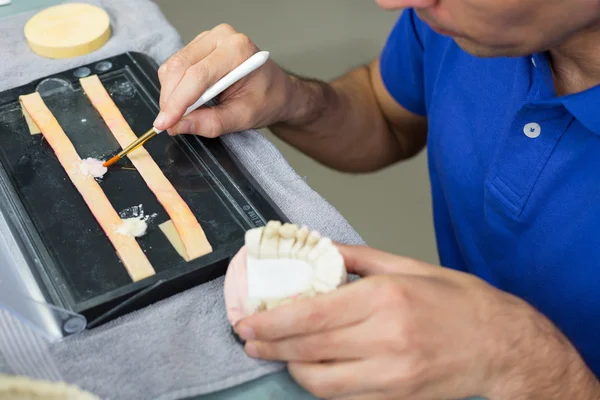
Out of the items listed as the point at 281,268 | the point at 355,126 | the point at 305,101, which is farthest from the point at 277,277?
the point at 355,126

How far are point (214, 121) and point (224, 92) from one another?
0.08m

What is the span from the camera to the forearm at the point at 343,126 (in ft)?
3.65

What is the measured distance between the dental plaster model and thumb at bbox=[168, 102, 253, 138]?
27 centimetres

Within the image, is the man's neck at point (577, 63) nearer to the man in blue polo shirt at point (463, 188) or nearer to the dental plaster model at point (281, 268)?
the man in blue polo shirt at point (463, 188)

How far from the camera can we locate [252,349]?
651 mm

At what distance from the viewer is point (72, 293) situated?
686 millimetres

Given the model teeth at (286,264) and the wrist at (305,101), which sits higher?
the model teeth at (286,264)

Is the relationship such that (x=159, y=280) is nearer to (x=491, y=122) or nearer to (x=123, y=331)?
(x=123, y=331)

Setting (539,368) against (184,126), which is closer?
(539,368)

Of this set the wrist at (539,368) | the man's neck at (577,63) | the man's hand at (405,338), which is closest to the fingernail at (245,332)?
the man's hand at (405,338)

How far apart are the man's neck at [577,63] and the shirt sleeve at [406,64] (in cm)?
32

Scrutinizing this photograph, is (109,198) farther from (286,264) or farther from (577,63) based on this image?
(577,63)

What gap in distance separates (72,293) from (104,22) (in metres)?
0.56

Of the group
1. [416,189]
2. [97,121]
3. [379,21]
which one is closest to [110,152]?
[97,121]
